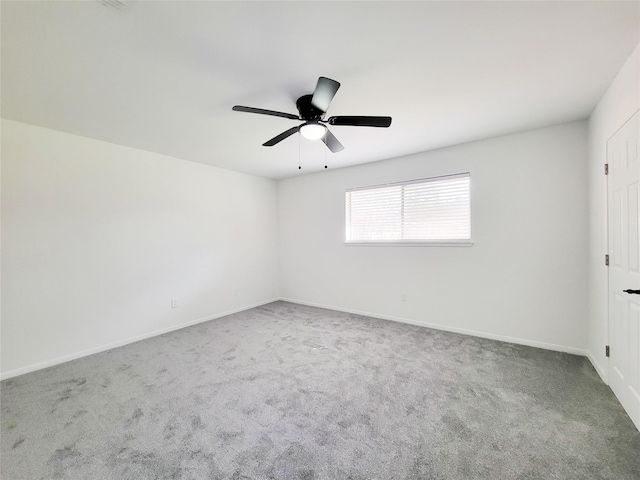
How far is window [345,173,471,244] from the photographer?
339 centimetres

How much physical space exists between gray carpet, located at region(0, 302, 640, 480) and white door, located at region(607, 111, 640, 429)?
0.23 m

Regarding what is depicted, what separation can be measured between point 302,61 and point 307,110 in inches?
14.9

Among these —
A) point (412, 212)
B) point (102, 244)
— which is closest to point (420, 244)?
point (412, 212)

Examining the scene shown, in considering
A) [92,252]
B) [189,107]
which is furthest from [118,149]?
[189,107]

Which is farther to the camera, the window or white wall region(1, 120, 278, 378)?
the window

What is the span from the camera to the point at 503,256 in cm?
307

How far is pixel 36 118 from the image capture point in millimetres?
2479

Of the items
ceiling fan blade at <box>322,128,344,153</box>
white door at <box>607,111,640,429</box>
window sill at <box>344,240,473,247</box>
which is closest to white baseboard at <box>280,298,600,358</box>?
white door at <box>607,111,640,429</box>

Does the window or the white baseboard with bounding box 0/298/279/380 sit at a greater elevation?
the window

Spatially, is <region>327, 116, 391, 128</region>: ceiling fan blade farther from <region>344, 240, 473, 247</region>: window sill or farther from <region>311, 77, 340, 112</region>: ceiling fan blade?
<region>344, 240, 473, 247</region>: window sill

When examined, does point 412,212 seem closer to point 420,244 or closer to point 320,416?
point 420,244

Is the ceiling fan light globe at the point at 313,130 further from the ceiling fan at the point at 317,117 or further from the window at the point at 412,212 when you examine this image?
the window at the point at 412,212

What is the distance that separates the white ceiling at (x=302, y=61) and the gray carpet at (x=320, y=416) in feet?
8.06

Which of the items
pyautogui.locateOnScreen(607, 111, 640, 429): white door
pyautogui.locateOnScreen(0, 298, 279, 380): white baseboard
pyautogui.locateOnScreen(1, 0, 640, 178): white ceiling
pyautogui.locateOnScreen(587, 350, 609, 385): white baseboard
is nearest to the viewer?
pyautogui.locateOnScreen(1, 0, 640, 178): white ceiling
